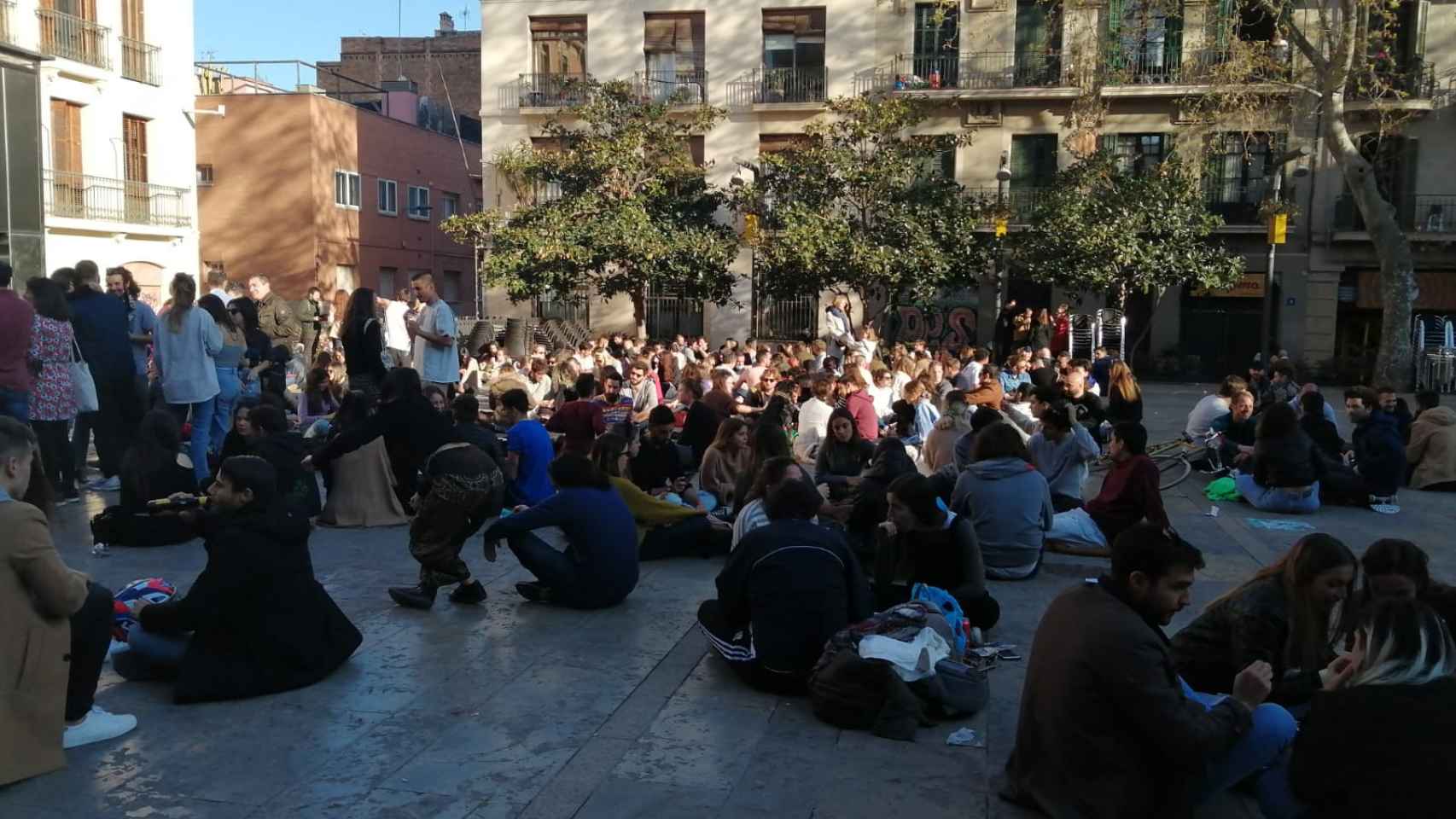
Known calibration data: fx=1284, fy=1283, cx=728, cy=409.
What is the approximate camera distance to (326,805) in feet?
15.7

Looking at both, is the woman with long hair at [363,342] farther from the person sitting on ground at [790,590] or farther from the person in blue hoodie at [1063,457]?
the person sitting on ground at [790,590]

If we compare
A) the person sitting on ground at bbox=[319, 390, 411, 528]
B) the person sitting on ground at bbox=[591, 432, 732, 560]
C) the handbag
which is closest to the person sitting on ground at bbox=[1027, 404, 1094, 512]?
the person sitting on ground at bbox=[591, 432, 732, 560]

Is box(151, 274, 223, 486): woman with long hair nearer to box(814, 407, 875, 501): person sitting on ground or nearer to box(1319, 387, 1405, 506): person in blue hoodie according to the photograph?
box(814, 407, 875, 501): person sitting on ground

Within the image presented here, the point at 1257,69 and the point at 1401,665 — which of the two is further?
the point at 1257,69

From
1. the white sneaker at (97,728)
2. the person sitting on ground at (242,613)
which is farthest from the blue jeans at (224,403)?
the white sneaker at (97,728)

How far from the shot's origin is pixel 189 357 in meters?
10.9

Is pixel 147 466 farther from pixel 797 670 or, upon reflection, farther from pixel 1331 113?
pixel 1331 113

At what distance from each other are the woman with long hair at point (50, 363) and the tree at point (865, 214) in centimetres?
1817

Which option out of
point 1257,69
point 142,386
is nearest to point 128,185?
point 142,386

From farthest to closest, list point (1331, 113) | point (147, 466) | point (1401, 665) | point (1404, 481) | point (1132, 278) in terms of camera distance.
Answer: point (1132, 278), point (1331, 113), point (1404, 481), point (147, 466), point (1401, 665)

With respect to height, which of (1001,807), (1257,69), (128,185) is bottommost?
(1001,807)

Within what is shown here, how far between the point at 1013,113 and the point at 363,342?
78.9ft

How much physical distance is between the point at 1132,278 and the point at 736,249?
8.74m

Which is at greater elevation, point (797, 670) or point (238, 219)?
point (238, 219)
